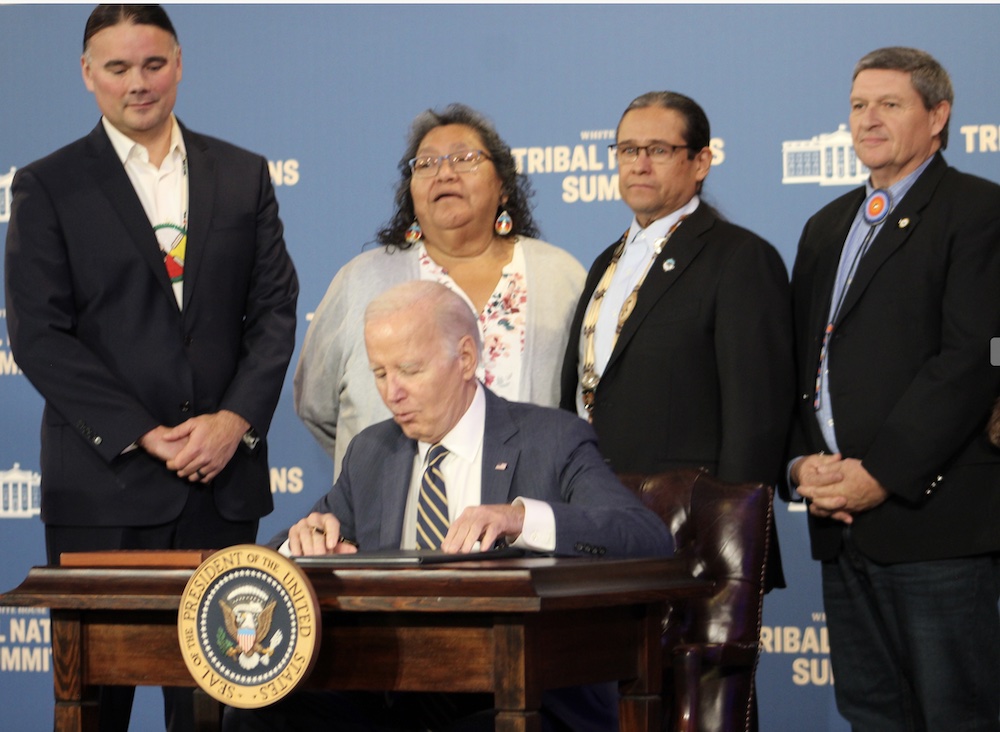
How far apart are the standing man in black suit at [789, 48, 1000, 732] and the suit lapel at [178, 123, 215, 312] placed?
1.58 m

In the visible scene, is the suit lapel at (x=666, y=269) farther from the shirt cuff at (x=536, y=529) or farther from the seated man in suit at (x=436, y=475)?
the shirt cuff at (x=536, y=529)

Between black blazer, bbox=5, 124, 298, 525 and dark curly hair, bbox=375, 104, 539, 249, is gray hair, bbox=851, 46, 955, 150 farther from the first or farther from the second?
black blazer, bbox=5, 124, 298, 525

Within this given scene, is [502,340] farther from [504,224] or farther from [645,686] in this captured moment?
[645,686]

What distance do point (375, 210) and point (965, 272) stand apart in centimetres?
227

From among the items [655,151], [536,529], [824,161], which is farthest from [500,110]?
[536,529]

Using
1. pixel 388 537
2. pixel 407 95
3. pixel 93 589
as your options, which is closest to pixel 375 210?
pixel 407 95

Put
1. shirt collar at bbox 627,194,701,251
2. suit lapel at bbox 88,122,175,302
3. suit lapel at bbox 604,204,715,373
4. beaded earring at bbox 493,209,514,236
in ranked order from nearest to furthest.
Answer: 1. suit lapel at bbox 88,122,175,302
2. suit lapel at bbox 604,204,715,373
3. shirt collar at bbox 627,194,701,251
4. beaded earring at bbox 493,209,514,236

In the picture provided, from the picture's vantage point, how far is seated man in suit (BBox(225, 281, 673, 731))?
2711mm

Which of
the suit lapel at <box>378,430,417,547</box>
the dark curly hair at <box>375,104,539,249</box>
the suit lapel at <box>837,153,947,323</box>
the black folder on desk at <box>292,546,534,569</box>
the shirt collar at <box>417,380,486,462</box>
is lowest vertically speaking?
the black folder on desk at <box>292,546,534,569</box>

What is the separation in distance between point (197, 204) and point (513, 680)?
1.93 metres

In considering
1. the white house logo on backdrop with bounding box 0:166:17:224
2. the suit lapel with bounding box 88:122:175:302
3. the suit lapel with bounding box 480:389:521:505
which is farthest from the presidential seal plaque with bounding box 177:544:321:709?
the white house logo on backdrop with bounding box 0:166:17:224

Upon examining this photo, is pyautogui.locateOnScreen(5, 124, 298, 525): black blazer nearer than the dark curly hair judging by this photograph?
Yes

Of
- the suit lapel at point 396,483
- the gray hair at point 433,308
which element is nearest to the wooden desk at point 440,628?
the suit lapel at point 396,483

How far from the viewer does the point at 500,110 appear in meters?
4.99
